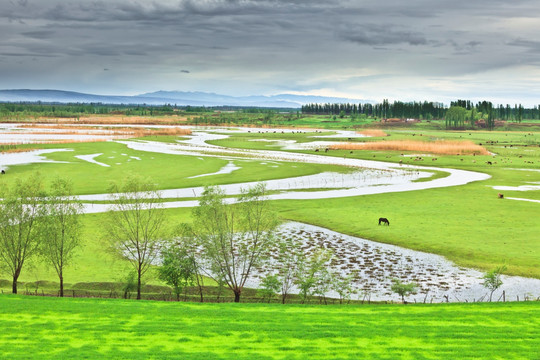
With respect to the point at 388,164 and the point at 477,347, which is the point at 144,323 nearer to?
the point at 477,347

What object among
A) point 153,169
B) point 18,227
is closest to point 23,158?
point 153,169

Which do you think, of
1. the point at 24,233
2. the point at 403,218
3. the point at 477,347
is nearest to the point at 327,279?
the point at 477,347

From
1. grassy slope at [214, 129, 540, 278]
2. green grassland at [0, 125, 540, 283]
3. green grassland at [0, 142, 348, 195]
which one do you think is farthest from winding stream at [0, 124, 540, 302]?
green grassland at [0, 142, 348, 195]

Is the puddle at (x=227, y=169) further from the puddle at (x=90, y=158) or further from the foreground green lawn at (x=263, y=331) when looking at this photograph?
the foreground green lawn at (x=263, y=331)

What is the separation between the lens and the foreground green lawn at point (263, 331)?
92.3 ft

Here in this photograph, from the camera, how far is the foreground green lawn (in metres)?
28.1

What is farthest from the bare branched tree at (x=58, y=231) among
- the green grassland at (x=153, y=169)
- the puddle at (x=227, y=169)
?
the puddle at (x=227, y=169)

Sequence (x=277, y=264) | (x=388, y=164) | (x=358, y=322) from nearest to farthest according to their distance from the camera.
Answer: (x=358, y=322) → (x=277, y=264) → (x=388, y=164)

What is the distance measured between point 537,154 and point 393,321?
139786mm

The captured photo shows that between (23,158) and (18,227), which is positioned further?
(23,158)

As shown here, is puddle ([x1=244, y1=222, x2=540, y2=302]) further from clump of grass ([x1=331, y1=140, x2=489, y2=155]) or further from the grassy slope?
clump of grass ([x1=331, y1=140, x2=489, y2=155])

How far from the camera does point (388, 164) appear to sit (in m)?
132

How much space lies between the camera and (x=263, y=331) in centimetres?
3159

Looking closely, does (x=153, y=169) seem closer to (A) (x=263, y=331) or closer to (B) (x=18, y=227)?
(B) (x=18, y=227)
